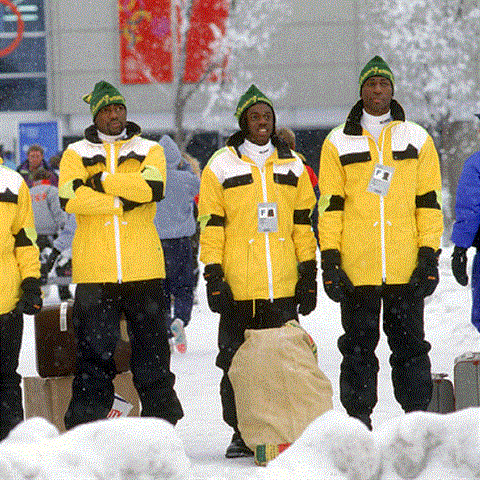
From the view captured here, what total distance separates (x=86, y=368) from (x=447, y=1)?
22.2 metres

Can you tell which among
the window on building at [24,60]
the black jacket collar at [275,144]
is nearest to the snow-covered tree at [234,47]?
the window on building at [24,60]

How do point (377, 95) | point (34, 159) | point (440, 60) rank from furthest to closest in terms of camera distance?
point (440, 60) < point (34, 159) < point (377, 95)

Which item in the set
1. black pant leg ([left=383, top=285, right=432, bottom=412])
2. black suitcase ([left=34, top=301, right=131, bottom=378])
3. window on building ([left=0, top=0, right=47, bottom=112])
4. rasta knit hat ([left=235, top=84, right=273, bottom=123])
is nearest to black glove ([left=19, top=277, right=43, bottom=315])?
black suitcase ([left=34, top=301, right=131, bottom=378])

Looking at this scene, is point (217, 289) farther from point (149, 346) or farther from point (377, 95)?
point (377, 95)

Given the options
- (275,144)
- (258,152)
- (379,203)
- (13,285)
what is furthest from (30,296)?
(379,203)

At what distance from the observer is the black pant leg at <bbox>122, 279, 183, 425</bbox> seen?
551cm

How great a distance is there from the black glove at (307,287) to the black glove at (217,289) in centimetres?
37

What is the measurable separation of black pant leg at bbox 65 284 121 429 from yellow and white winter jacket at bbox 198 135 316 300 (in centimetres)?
55

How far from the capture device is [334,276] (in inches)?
215

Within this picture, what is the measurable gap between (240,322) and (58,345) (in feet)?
3.25

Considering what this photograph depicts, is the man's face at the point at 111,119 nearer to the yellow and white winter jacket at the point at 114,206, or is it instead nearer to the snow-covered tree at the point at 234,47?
the yellow and white winter jacket at the point at 114,206

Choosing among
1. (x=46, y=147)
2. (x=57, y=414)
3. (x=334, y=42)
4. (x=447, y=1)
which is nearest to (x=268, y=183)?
(x=57, y=414)

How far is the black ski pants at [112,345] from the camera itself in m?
5.47

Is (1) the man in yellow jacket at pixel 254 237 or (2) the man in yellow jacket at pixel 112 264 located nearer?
(2) the man in yellow jacket at pixel 112 264
